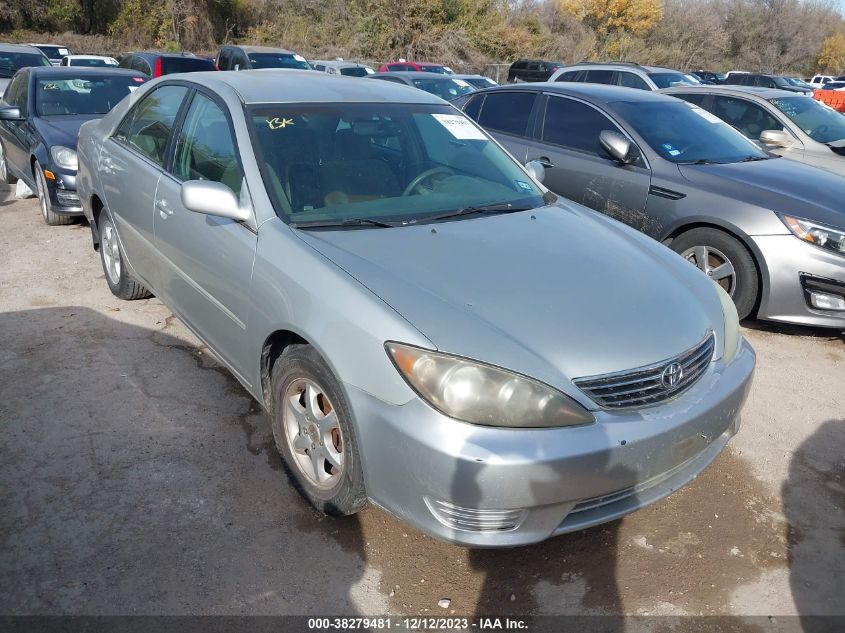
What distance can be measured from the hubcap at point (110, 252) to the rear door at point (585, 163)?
3.30m

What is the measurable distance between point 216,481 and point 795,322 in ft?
12.4

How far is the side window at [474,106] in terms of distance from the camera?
6.84 meters

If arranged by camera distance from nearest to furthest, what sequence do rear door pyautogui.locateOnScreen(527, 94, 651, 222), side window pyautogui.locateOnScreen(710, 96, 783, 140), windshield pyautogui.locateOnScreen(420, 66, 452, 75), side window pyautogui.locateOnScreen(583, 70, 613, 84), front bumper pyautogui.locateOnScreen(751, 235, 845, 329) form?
1. front bumper pyautogui.locateOnScreen(751, 235, 845, 329)
2. rear door pyautogui.locateOnScreen(527, 94, 651, 222)
3. side window pyautogui.locateOnScreen(710, 96, 783, 140)
4. side window pyautogui.locateOnScreen(583, 70, 613, 84)
5. windshield pyautogui.locateOnScreen(420, 66, 452, 75)

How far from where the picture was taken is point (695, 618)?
2.48 m

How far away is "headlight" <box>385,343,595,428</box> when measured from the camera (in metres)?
2.25

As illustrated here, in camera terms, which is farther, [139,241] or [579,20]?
[579,20]

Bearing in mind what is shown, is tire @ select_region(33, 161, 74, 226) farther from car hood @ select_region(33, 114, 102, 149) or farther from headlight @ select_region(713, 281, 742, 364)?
headlight @ select_region(713, 281, 742, 364)

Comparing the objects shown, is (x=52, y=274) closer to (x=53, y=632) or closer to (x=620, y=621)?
(x=53, y=632)

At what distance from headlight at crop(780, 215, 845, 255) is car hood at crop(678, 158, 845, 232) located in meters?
0.05

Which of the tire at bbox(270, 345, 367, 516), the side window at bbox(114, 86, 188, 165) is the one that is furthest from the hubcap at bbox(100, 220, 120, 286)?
the tire at bbox(270, 345, 367, 516)

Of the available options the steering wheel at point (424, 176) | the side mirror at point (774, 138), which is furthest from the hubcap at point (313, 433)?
the side mirror at point (774, 138)

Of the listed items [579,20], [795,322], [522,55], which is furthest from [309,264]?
[579,20]

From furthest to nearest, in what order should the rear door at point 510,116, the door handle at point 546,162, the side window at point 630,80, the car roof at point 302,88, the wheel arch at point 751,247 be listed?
the side window at point 630,80 < the rear door at point 510,116 < the door handle at point 546,162 < the wheel arch at point 751,247 < the car roof at point 302,88

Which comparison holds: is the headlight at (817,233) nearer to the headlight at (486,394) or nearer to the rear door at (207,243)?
the headlight at (486,394)
